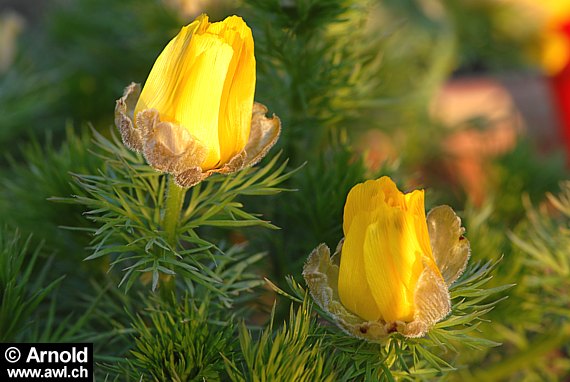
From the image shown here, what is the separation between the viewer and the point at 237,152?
36 centimetres

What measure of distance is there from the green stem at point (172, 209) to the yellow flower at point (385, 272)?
0.08m

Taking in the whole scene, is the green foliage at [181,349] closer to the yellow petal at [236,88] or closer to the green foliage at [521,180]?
the yellow petal at [236,88]

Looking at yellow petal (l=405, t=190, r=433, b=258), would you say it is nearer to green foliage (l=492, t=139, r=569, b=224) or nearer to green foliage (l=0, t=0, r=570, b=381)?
green foliage (l=0, t=0, r=570, b=381)

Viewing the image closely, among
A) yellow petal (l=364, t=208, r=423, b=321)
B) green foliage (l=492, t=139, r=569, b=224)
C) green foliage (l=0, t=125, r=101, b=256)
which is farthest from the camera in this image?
green foliage (l=492, t=139, r=569, b=224)

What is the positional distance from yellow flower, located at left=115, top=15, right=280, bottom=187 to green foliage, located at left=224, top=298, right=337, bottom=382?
9 cm

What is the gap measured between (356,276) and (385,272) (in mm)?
16

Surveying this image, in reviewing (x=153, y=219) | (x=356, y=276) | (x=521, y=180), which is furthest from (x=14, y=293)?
(x=521, y=180)

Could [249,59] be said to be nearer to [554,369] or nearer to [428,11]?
[554,369]

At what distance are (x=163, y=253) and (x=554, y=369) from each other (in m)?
0.41

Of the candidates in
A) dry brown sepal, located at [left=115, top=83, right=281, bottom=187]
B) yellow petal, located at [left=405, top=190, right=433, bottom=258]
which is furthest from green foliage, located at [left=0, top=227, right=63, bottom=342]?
yellow petal, located at [left=405, top=190, right=433, bottom=258]

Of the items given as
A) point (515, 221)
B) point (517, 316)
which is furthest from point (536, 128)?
point (517, 316)

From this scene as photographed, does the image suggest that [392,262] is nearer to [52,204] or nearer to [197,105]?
[197,105]

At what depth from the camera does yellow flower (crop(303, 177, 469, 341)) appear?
332 mm

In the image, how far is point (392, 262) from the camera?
33 cm
